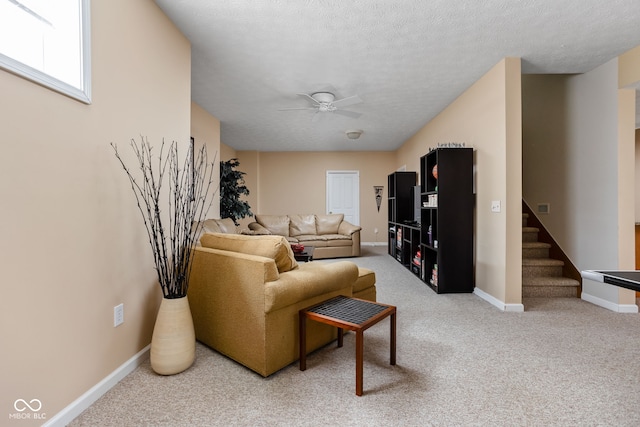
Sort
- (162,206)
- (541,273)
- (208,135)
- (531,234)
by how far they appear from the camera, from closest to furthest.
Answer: (162,206)
(541,273)
(531,234)
(208,135)

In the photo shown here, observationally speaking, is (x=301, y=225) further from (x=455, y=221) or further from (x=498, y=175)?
(x=498, y=175)

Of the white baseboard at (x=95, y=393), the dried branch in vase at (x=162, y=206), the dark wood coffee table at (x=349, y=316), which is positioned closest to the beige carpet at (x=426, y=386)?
the white baseboard at (x=95, y=393)

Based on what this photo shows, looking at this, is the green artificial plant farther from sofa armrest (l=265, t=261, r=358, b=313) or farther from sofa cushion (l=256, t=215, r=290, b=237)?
sofa armrest (l=265, t=261, r=358, b=313)

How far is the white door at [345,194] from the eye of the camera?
327 inches

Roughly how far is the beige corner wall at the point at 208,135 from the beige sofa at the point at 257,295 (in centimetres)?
235

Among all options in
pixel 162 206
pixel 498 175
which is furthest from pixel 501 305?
pixel 162 206

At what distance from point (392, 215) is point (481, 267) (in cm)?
308

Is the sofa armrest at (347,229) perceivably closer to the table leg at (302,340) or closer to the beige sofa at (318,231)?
the beige sofa at (318,231)

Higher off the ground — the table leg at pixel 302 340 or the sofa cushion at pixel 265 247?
the sofa cushion at pixel 265 247

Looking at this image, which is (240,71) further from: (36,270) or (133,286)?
(36,270)

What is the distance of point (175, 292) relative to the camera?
6.67ft

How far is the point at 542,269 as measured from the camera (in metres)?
3.94

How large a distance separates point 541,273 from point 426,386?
10.1 ft
